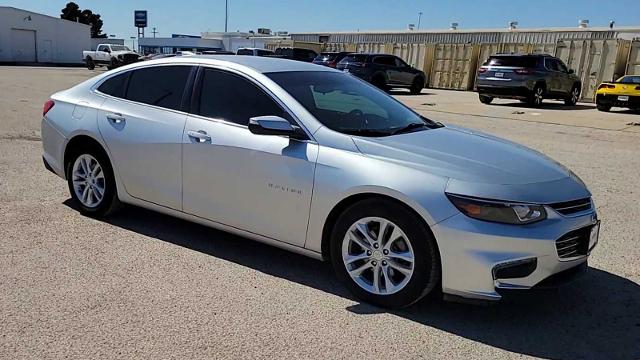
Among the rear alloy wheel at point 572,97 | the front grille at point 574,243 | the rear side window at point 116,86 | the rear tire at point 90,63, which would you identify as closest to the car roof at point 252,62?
the rear side window at point 116,86

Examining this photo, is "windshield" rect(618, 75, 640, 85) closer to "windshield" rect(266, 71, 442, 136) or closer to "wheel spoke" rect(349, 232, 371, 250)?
"windshield" rect(266, 71, 442, 136)

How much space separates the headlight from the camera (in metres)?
3.25

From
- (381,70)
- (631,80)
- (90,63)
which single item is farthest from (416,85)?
(90,63)

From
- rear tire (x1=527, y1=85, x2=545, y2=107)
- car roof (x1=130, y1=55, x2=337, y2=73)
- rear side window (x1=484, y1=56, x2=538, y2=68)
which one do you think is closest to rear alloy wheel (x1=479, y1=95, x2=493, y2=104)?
rear tire (x1=527, y1=85, x2=545, y2=107)

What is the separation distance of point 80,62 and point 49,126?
62.5 meters

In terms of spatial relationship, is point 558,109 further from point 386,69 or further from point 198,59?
point 198,59

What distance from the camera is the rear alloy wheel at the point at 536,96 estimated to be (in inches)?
820

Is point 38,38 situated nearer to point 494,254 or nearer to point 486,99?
point 486,99

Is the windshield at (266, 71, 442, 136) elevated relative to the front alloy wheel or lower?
elevated

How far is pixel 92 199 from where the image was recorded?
5176mm

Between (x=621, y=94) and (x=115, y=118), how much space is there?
19.6m

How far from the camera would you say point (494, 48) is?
1246 inches

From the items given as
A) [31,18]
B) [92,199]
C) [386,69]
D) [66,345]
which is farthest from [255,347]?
[31,18]

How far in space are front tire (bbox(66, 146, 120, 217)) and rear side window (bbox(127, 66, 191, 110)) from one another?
65 centimetres
